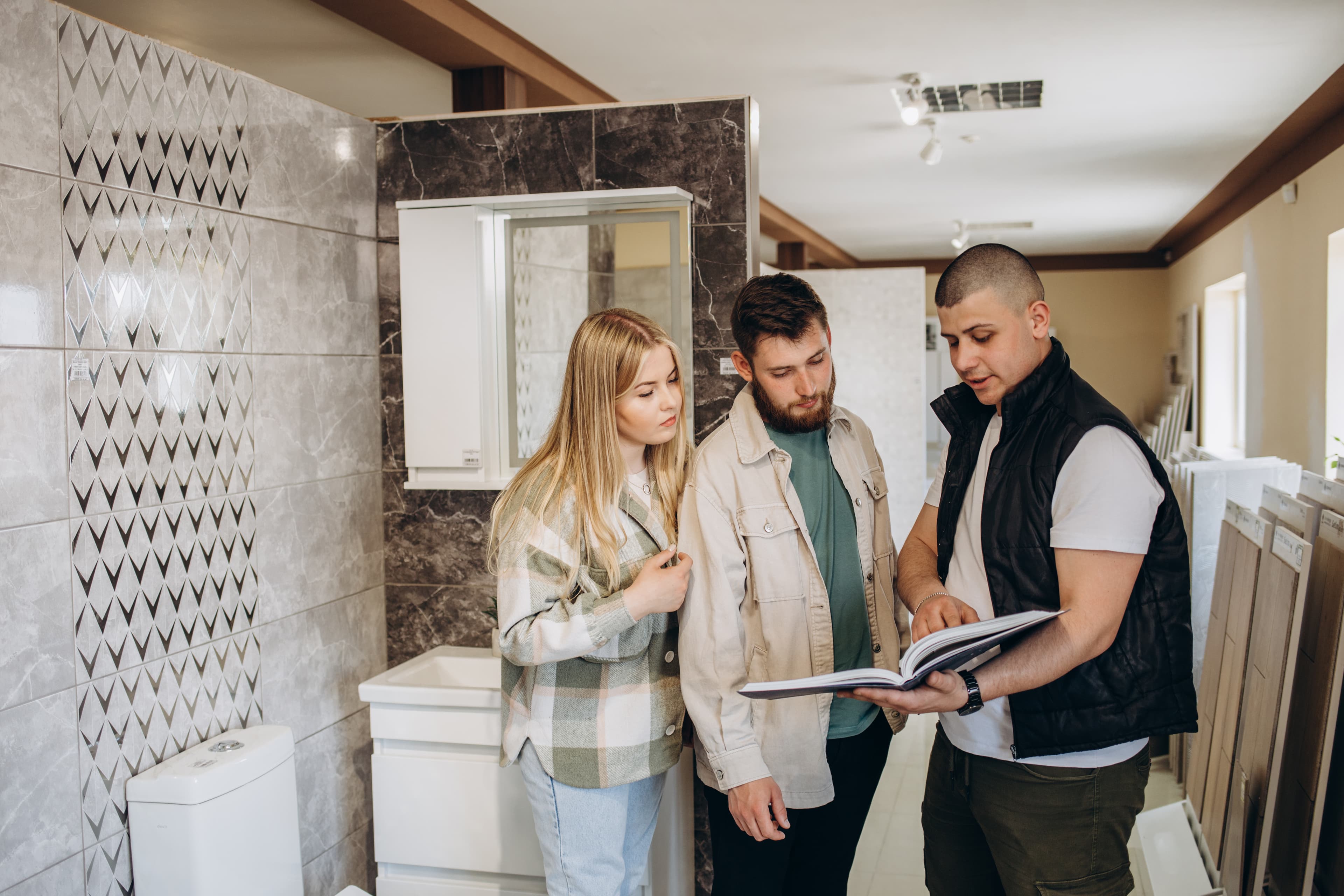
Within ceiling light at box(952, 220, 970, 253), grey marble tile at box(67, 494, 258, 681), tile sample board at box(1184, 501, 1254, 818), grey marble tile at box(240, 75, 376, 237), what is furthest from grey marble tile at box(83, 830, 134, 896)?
ceiling light at box(952, 220, 970, 253)

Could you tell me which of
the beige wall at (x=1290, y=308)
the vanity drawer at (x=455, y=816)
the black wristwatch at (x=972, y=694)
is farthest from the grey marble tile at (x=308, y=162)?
the beige wall at (x=1290, y=308)

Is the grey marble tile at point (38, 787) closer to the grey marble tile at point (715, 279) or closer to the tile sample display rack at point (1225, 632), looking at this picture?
the grey marble tile at point (715, 279)

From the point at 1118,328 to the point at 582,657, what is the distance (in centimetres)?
1140

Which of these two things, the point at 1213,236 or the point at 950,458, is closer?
the point at 950,458

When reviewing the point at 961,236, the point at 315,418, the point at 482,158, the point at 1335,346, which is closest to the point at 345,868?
the point at 315,418

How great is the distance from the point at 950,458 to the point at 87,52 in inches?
78.4

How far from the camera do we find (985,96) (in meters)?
4.73

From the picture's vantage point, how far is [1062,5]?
3566mm

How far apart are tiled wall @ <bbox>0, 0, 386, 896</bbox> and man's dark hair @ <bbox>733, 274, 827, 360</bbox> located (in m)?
1.40

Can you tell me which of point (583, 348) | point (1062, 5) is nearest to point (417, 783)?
point (583, 348)

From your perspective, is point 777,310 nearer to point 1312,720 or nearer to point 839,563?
point 839,563

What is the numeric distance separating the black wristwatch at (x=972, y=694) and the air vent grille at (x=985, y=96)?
3.82m

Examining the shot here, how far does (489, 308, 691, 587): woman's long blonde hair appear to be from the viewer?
180cm

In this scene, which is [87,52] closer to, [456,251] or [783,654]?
[456,251]
